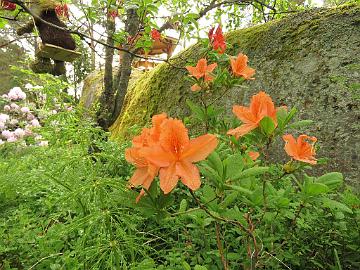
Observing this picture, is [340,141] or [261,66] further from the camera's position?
[261,66]

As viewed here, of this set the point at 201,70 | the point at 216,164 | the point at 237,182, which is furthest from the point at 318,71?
the point at 216,164

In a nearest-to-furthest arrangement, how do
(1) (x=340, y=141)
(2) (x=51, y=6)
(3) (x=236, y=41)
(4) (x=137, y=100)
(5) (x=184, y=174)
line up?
(5) (x=184, y=174) < (1) (x=340, y=141) < (2) (x=51, y=6) < (3) (x=236, y=41) < (4) (x=137, y=100)

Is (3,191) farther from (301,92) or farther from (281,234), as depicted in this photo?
(301,92)

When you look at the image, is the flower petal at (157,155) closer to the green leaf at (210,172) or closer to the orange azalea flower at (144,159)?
the orange azalea flower at (144,159)

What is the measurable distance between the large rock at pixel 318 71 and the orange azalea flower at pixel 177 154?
1287 millimetres

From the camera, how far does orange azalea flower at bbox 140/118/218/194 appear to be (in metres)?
0.62

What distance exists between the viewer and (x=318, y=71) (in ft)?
7.21

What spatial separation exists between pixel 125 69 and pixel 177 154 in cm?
361

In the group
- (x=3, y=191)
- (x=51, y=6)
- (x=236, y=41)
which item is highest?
(x=51, y=6)

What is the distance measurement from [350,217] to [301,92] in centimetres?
122

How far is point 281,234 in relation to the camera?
1240 mm

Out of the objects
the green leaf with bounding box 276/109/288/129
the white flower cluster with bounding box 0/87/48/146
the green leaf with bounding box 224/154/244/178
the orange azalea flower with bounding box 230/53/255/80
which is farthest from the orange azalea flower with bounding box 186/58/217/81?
the white flower cluster with bounding box 0/87/48/146

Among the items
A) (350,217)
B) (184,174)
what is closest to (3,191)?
(184,174)

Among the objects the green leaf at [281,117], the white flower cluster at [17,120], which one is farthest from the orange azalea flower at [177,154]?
the white flower cluster at [17,120]
